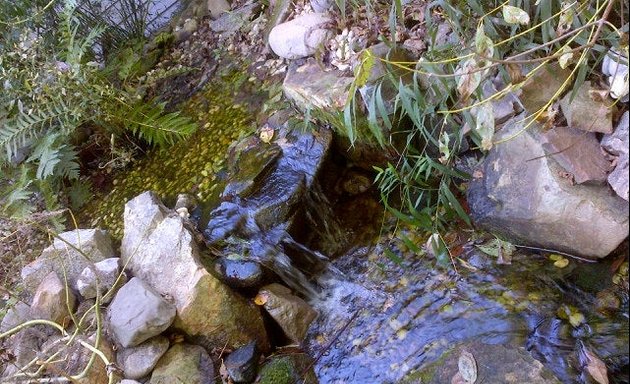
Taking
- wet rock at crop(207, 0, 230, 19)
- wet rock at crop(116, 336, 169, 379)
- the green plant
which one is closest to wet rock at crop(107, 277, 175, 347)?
wet rock at crop(116, 336, 169, 379)

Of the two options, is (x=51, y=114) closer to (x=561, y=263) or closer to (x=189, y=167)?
(x=189, y=167)

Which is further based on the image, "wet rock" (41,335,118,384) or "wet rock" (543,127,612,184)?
"wet rock" (41,335,118,384)

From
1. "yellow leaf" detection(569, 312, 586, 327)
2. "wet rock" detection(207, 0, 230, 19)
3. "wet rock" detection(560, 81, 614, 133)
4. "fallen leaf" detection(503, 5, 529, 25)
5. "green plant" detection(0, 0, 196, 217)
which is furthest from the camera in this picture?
"wet rock" detection(207, 0, 230, 19)

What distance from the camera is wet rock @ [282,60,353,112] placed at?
2799mm

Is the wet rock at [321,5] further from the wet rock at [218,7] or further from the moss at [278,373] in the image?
the moss at [278,373]

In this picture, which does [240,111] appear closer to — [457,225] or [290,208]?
[290,208]

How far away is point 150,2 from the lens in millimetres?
4777

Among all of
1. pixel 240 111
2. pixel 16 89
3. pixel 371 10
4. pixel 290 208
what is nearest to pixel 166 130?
pixel 240 111

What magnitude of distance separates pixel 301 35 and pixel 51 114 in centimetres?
170

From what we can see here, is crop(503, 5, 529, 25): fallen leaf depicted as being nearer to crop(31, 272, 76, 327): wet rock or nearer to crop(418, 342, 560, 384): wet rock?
crop(418, 342, 560, 384): wet rock

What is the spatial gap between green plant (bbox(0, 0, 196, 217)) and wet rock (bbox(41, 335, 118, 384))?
1102 mm

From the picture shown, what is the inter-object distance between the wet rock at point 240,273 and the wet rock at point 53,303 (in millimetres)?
780

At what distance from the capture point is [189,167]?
11.4 feet

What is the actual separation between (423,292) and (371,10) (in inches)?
59.9
